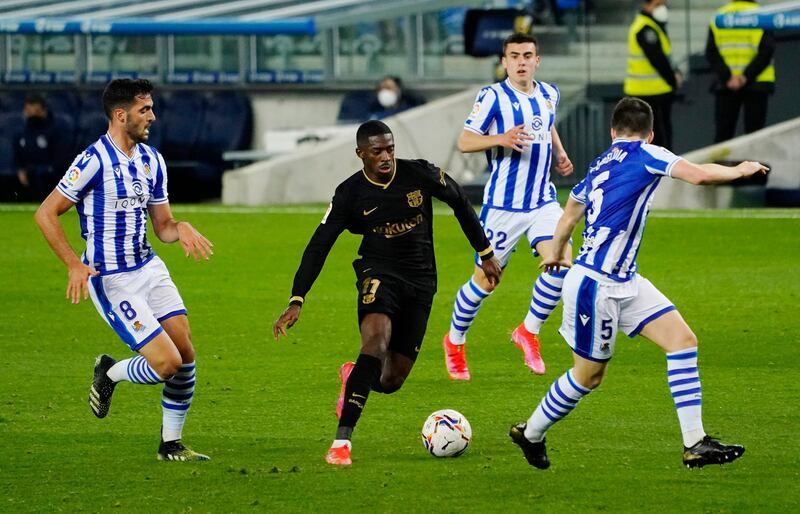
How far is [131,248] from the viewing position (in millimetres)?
8609

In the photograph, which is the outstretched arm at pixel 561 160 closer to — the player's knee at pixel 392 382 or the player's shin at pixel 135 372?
the player's knee at pixel 392 382

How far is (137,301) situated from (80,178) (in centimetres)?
68

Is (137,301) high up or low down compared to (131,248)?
down

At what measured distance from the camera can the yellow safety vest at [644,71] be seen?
20938 mm

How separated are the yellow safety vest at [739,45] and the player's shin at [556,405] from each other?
14.0 metres

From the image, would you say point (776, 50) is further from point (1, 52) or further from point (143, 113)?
point (143, 113)

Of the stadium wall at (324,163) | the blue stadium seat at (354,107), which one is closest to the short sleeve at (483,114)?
the stadium wall at (324,163)

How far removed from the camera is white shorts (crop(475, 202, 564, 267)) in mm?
11438

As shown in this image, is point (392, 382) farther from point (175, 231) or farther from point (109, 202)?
point (109, 202)

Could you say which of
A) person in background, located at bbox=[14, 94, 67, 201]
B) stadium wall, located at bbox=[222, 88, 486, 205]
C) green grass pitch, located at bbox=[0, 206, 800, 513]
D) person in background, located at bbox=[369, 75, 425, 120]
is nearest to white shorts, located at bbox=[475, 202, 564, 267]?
green grass pitch, located at bbox=[0, 206, 800, 513]

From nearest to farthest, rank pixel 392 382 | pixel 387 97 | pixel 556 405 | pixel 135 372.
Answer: pixel 556 405 < pixel 135 372 < pixel 392 382 < pixel 387 97

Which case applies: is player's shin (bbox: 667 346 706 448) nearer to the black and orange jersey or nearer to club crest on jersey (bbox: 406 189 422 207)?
the black and orange jersey

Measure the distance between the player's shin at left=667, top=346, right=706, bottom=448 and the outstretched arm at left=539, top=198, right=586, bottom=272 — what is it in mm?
788

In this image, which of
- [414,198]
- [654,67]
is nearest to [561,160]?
[414,198]
